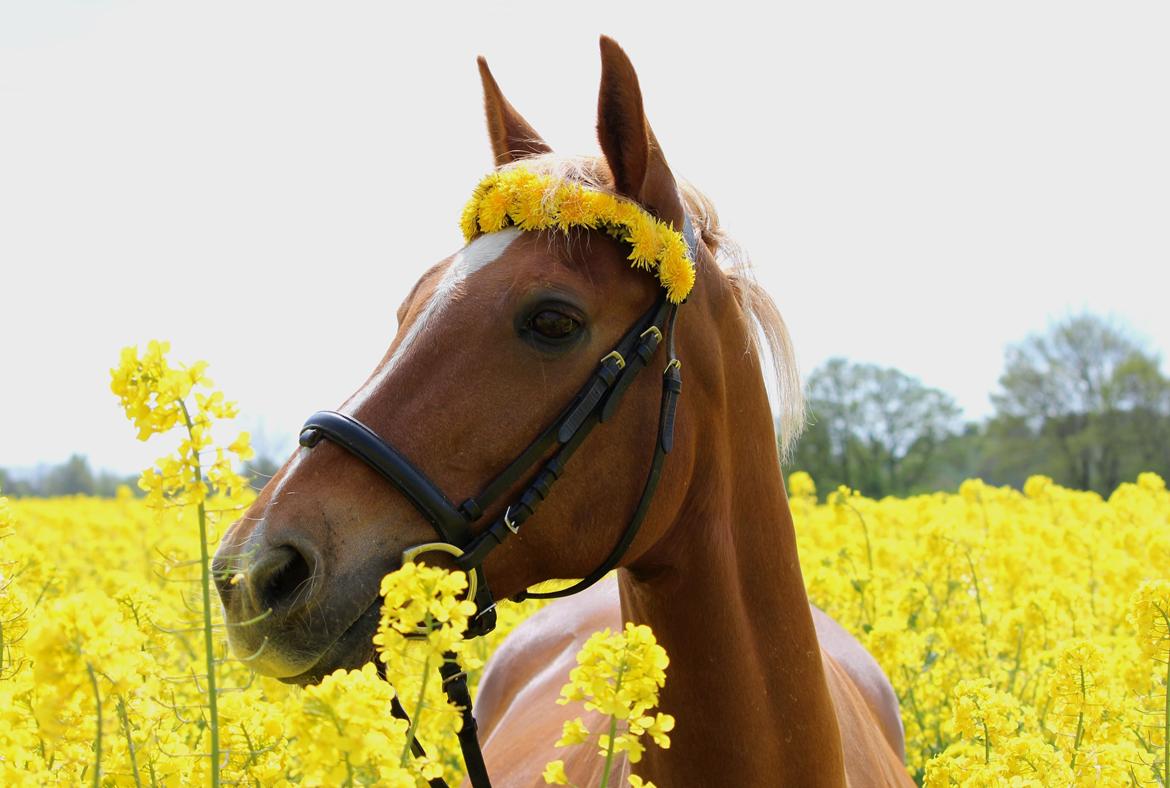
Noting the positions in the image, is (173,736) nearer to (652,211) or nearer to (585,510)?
(585,510)

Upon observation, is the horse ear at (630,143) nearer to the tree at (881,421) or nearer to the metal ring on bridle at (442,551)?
the metal ring on bridle at (442,551)

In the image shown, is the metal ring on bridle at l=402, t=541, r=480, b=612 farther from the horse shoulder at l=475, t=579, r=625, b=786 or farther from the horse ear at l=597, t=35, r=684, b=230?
the horse ear at l=597, t=35, r=684, b=230

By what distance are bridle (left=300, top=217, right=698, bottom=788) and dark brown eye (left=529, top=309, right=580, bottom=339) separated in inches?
4.4

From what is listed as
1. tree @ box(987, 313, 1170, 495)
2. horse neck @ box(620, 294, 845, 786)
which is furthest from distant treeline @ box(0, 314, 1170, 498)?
horse neck @ box(620, 294, 845, 786)

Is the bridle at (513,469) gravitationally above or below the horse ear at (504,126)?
below

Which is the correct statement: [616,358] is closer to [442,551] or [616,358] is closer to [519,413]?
[519,413]

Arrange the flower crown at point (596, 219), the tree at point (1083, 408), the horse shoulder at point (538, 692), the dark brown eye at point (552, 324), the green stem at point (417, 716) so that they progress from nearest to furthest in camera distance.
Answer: the green stem at point (417, 716) < the dark brown eye at point (552, 324) < the flower crown at point (596, 219) < the horse shoulder at point (538, 692) < the tree at point (1083, 408)

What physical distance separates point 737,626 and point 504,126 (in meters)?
1.57

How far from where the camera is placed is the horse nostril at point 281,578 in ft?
5.89

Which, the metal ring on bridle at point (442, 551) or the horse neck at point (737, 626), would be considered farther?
the horse neck at point (737, 626)

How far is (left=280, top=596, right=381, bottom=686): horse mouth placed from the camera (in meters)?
1.89

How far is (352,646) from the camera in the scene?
190cm

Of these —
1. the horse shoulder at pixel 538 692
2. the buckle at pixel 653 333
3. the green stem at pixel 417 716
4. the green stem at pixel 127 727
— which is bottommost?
the horse shoulder at pixel 538 692

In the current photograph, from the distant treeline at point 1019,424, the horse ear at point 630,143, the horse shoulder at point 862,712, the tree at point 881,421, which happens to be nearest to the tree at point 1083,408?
the distant treeline at point 1019,424
